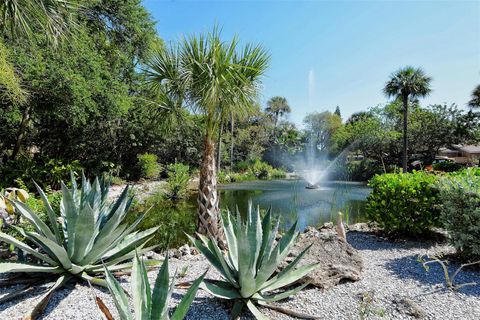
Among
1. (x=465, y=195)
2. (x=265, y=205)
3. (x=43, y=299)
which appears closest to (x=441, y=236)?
(x=465, y=195)

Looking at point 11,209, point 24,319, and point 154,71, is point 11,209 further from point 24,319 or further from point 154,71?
point 154,71

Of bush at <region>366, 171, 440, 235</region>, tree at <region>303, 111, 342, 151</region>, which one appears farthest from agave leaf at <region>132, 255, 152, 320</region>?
tree at <region>303, 111, 342, 151</region>

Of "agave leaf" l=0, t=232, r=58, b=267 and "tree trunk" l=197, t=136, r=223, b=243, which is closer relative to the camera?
"agave leaf" l=0, t=232, r=58, b=267

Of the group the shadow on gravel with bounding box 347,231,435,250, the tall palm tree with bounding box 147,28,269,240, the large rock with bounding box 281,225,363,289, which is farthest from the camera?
the shadow on gravel with bounding box 347,231,435,250

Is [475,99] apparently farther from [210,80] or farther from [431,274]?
[210,80]

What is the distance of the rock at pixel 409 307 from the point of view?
7.89ft

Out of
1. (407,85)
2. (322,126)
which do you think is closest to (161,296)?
(407,85)

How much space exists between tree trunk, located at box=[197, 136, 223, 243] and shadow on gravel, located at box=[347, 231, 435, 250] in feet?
7.70

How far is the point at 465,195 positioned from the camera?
3.58 meters

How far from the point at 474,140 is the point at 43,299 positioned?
2989 cm

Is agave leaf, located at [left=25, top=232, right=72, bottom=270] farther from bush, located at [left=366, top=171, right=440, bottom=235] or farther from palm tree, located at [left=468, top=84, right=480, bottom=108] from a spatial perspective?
palm tree, located at [left=468, top=84, right=480, bottom=108]

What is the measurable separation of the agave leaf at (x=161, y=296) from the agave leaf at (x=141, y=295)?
3 centimetres

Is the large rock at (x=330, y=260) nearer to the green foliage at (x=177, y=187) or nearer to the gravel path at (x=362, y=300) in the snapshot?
→ the gravel path at (x=362, y=300)

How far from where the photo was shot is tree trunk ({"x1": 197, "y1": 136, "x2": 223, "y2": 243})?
4633 mm
